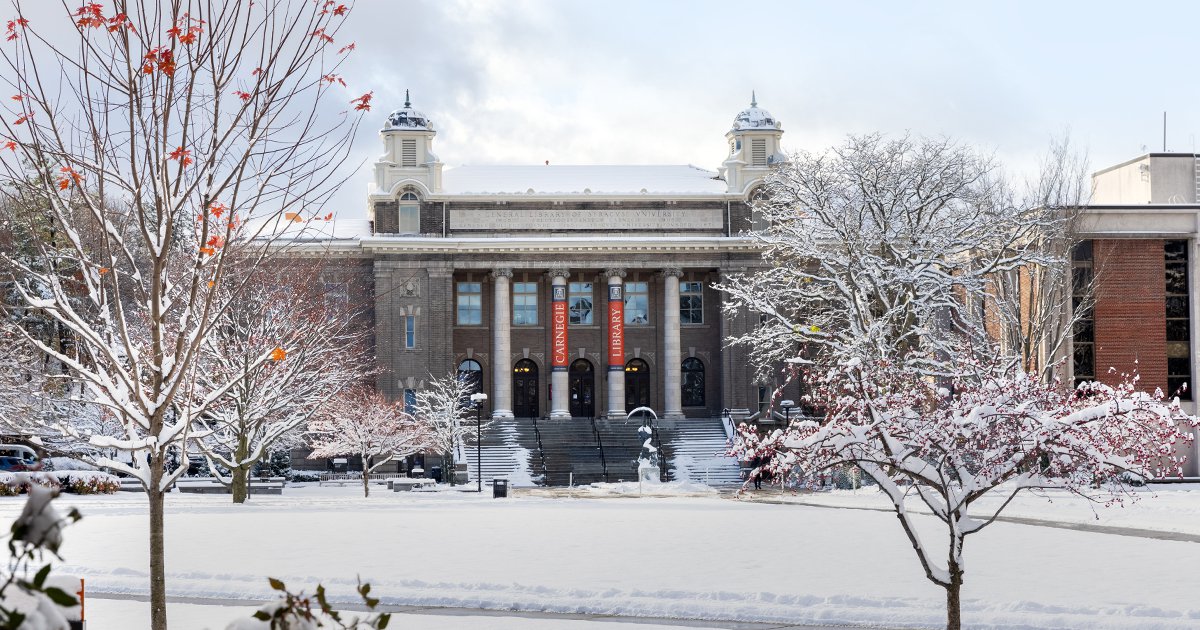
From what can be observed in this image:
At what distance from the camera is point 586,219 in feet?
211

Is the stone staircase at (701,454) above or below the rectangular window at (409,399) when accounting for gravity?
below

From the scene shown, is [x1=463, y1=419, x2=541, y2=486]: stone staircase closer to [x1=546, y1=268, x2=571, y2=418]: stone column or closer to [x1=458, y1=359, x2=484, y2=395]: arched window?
[x1=546, y1=268, x2=571, y2=418]: stone column

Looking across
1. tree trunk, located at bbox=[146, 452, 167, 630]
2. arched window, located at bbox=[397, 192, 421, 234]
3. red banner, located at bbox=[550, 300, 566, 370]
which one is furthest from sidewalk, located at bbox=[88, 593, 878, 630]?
arched window, located at bbox=[397, 192, 421, 234]

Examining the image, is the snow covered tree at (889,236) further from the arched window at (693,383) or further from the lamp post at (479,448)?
the arched window at (693,383)

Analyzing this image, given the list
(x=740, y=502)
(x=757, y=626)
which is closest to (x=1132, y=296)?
(x=740, y=502)

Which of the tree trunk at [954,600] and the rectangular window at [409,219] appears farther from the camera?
the rectangular window at [409,219]

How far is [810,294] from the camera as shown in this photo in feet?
137

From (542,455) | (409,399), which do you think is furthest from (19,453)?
(542,455)

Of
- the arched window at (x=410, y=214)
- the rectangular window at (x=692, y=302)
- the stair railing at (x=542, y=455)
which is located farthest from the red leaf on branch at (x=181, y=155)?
the rectangular window at (x=692, y=302)

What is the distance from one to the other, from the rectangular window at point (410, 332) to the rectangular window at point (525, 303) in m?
5.48

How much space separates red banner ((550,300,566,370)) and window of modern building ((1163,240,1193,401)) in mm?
26895

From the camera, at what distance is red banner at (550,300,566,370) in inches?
2477

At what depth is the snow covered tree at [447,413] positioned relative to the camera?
2132 inches

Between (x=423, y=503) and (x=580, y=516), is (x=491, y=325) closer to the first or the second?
(x=423, y=503)
